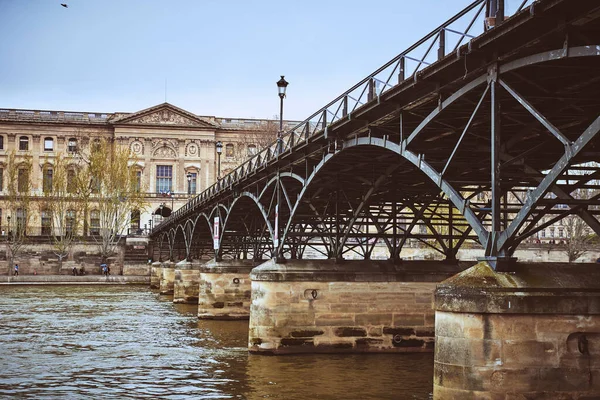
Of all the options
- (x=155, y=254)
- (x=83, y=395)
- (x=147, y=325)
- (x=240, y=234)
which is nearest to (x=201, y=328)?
(x=147, y=325)

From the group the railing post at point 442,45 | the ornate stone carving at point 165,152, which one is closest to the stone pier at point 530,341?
the railing post at point 442,45

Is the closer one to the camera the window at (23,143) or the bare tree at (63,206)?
the bare tree at (63,206)

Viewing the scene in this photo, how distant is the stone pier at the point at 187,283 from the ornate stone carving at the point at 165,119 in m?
59.4

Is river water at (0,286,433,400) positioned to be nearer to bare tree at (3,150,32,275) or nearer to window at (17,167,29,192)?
bare tree at (3,150,32,275)

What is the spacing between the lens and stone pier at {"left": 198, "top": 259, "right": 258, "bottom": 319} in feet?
130

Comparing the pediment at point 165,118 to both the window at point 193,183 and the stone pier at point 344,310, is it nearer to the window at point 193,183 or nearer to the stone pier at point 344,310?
the window at point 193,183

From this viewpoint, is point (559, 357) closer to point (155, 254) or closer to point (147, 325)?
point (147, 325)

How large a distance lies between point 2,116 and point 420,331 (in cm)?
9326

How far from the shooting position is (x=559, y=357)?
12.2 m

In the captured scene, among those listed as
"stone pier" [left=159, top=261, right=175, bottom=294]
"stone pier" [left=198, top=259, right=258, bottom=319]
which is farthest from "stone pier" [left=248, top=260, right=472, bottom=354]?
"stone pier" [left=159, top=261, right=175, bottom=294]

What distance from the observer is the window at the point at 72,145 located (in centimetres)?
10769

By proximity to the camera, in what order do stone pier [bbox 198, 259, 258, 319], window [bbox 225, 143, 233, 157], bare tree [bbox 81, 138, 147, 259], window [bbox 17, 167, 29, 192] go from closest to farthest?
1. stone pier [bbox 198, 259, 258, 319]
2. bare tree [bbox 81, 138, 147, 259]
3. window [bbox 17, 167, 29, 192]
4. window [bbox 225, 143, 233, 157]

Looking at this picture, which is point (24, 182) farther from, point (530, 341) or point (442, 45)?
point (530, 341)

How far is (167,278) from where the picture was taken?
6247 cm
